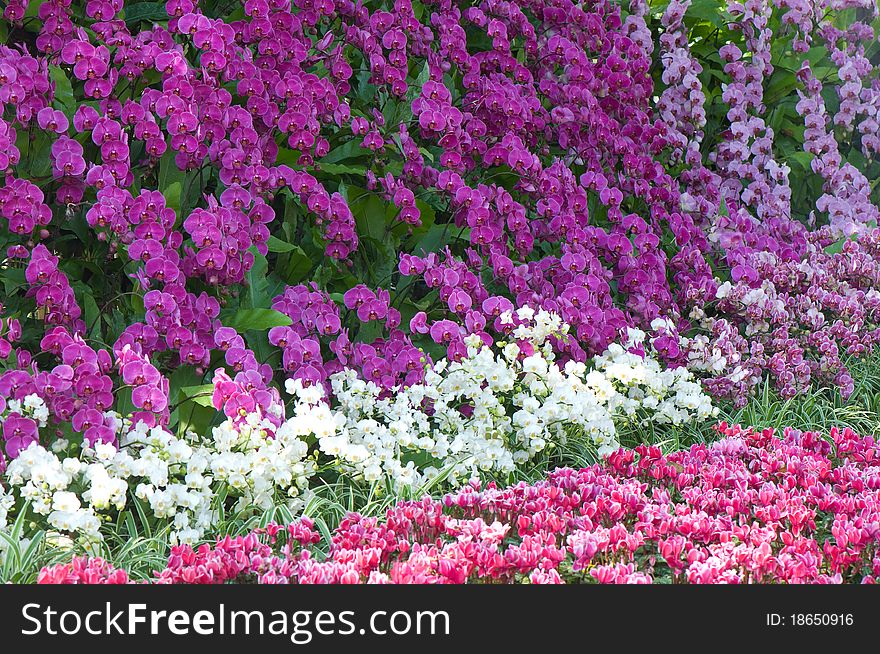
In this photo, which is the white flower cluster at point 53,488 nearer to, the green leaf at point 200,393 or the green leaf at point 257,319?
the green leaf at point 200,393

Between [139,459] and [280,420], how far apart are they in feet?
1.39

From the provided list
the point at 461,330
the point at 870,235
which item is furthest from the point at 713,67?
the point at 461,330

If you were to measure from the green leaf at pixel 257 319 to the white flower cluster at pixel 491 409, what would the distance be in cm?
30

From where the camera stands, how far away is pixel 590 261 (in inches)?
162

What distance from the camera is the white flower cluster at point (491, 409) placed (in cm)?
303

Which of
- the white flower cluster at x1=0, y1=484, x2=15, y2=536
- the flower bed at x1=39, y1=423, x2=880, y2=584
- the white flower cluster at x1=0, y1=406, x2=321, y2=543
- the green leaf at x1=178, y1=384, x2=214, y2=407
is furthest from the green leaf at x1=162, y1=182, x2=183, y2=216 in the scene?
the flower bed at x1=39, y1=423, x2=880, y2=584

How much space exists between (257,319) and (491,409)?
0.83 m

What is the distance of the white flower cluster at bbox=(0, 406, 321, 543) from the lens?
8.41 feet

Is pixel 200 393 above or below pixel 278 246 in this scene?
below

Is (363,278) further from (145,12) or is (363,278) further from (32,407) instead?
(32,407)

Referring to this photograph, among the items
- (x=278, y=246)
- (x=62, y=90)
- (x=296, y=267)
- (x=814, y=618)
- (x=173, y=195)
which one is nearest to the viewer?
(x=814, y=618)

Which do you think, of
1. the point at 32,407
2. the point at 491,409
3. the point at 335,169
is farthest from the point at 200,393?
the point at 335,169

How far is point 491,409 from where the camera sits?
3.36 m

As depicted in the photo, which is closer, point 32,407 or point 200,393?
point 32,407
